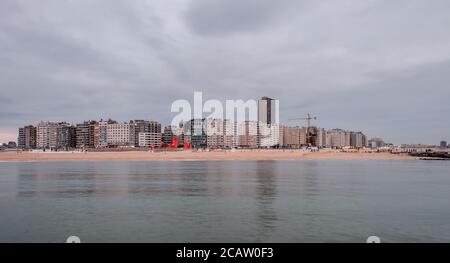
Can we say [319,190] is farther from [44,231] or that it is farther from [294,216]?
[44,231]

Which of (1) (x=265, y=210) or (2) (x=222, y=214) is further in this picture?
(1) (x=265, y=210)

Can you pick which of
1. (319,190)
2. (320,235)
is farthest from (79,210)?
(319,190)

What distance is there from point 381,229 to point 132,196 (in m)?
18.4

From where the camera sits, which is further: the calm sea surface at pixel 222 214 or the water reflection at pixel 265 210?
the water reflection at pixel 265 210

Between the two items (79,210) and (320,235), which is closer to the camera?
(320,235)

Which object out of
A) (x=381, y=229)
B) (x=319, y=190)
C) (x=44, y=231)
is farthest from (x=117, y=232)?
(x=319, y=190)

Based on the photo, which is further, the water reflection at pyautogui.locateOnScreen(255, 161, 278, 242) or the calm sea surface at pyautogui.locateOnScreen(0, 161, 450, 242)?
the water reflection at pyautogui.locateOnScreen(255, 161, 278, 242)

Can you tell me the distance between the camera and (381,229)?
1991 cm

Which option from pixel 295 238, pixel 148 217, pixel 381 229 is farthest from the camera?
pixel 148 217
